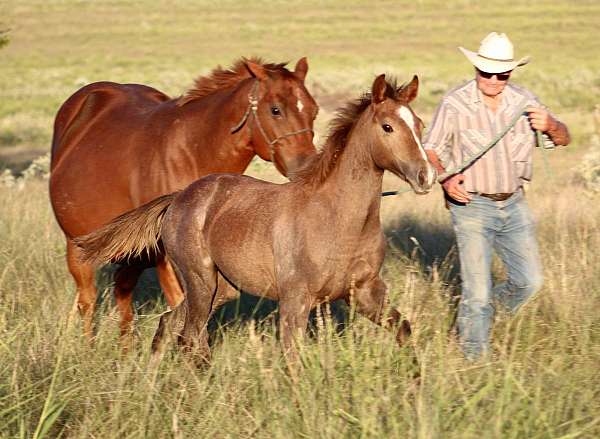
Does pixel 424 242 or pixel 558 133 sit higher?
pixel 558 133

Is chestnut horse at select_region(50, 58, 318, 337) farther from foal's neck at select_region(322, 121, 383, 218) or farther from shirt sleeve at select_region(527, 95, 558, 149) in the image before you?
shirt sleeve at select_region(527, 95, 558, 149)

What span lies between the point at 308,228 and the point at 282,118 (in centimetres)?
142

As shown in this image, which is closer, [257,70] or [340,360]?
[340,360]

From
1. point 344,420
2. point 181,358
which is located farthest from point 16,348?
point 344,420

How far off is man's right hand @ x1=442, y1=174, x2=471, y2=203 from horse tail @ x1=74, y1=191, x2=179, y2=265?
1.73 metres

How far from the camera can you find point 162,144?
6.93 meters

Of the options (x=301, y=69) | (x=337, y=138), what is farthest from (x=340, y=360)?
(x=301, y=69)

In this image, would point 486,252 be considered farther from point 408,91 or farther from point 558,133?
point 408,91

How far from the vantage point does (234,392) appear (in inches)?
182

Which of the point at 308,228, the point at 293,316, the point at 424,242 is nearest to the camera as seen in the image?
the point at 293,316

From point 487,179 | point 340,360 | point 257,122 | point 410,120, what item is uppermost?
point 410,120

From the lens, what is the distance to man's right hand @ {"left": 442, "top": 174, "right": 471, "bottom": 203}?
5.55 meters

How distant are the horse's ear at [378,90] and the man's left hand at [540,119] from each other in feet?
3.08

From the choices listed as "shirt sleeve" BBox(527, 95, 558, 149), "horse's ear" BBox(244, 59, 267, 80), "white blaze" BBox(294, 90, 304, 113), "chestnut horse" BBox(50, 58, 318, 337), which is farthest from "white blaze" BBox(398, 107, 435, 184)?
"horse's ear" BBox(244, 59, 267, 80)
